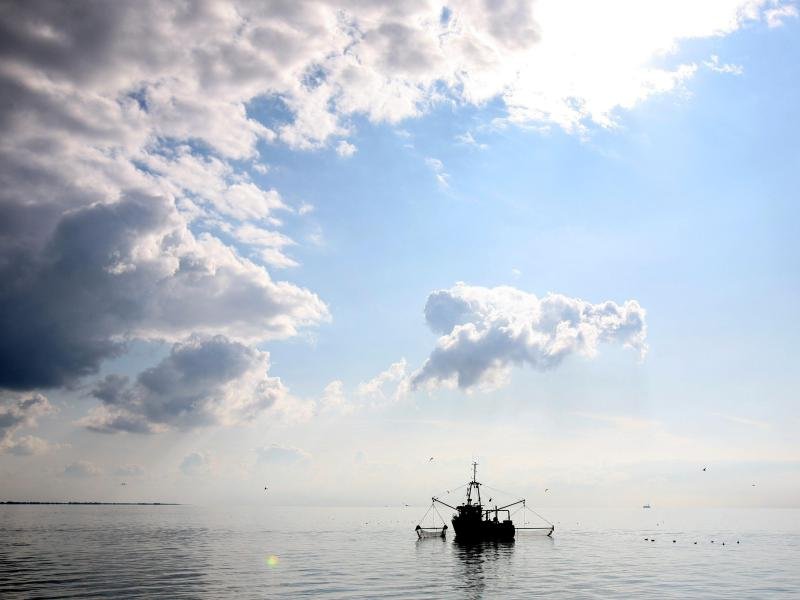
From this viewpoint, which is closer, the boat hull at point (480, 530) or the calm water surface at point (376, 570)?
the calm water surface at point (376, 570)

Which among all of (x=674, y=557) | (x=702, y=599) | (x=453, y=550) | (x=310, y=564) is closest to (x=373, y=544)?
(x=453, y=550)

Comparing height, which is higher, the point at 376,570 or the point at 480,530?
the point at 376,570

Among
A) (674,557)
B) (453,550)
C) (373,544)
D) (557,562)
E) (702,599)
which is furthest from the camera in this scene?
(373,544)

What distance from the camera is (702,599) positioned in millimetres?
71938

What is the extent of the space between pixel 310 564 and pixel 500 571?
99.3ft

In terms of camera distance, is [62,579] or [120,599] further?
[62,579]

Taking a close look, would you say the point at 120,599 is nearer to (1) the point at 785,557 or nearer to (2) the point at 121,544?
(2) the point at 121,544

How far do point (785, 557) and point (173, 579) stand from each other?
121 meters

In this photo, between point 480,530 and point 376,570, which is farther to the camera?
point 480,530

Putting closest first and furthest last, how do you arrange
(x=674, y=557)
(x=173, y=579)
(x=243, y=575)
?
(x=173, y=579) < (x=243, y=575) < (x=674, y=557)

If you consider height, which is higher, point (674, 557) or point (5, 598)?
point (5, 598)

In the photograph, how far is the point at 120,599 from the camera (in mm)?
63125

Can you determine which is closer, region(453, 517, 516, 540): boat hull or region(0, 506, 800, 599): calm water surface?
region(0, 506, 800, 599): calm water surface

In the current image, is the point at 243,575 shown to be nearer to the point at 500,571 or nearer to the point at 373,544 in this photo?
the point at 500,571
